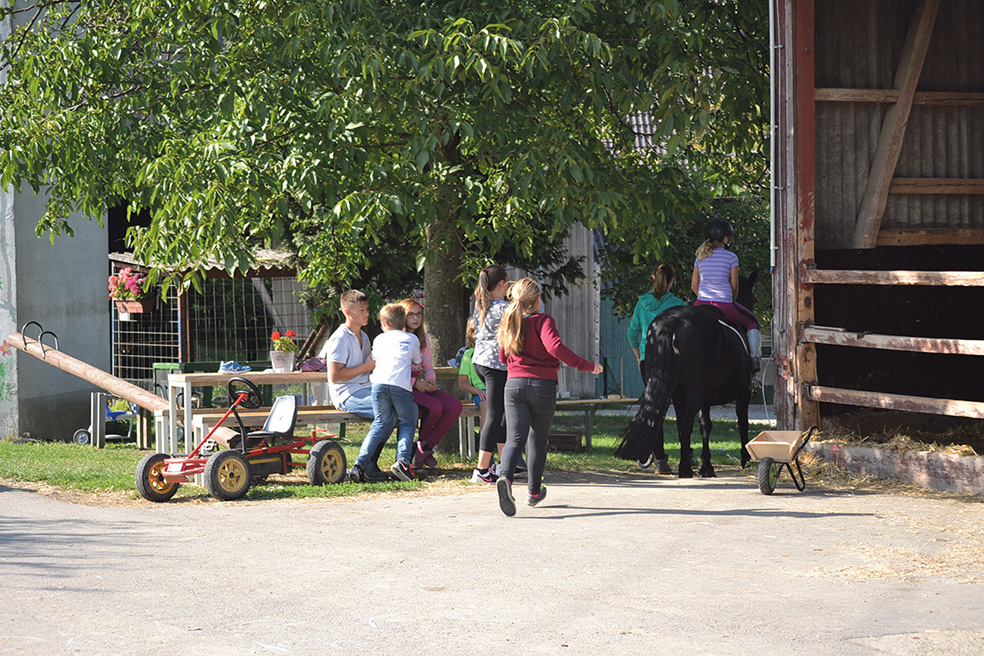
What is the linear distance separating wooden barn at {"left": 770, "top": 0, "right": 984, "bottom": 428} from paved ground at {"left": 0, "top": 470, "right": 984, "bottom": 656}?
2.41 meters

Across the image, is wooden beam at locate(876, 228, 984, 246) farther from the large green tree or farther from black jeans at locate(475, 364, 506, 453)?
black jeans at locate(475, 364, 506, 453)

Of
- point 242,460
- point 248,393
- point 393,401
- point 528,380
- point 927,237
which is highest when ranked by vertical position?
point 927,237

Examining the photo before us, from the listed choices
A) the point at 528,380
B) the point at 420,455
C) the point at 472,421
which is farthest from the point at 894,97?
the point at 420,455

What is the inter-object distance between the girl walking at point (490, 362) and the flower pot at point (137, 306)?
8.02m

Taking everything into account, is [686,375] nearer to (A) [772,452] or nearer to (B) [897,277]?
(A) [772,452]

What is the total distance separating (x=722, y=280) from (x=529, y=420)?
3225 mm

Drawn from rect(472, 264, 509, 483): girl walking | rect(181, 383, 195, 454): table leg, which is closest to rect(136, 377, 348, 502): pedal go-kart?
rect(181, 383, 195, 454): table leg

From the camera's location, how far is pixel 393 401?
33.0ft

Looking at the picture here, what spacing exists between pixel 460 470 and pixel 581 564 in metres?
4.54

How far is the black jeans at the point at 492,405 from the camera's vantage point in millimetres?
9328

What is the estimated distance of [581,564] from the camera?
6.59 meters

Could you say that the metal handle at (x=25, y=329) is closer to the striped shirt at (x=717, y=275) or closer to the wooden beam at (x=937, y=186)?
the striped shirt at (x=717, y=275)

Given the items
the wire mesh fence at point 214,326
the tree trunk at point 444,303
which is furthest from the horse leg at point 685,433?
the wire mesh fence at point 214,326

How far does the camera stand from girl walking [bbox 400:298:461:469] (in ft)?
34.7
